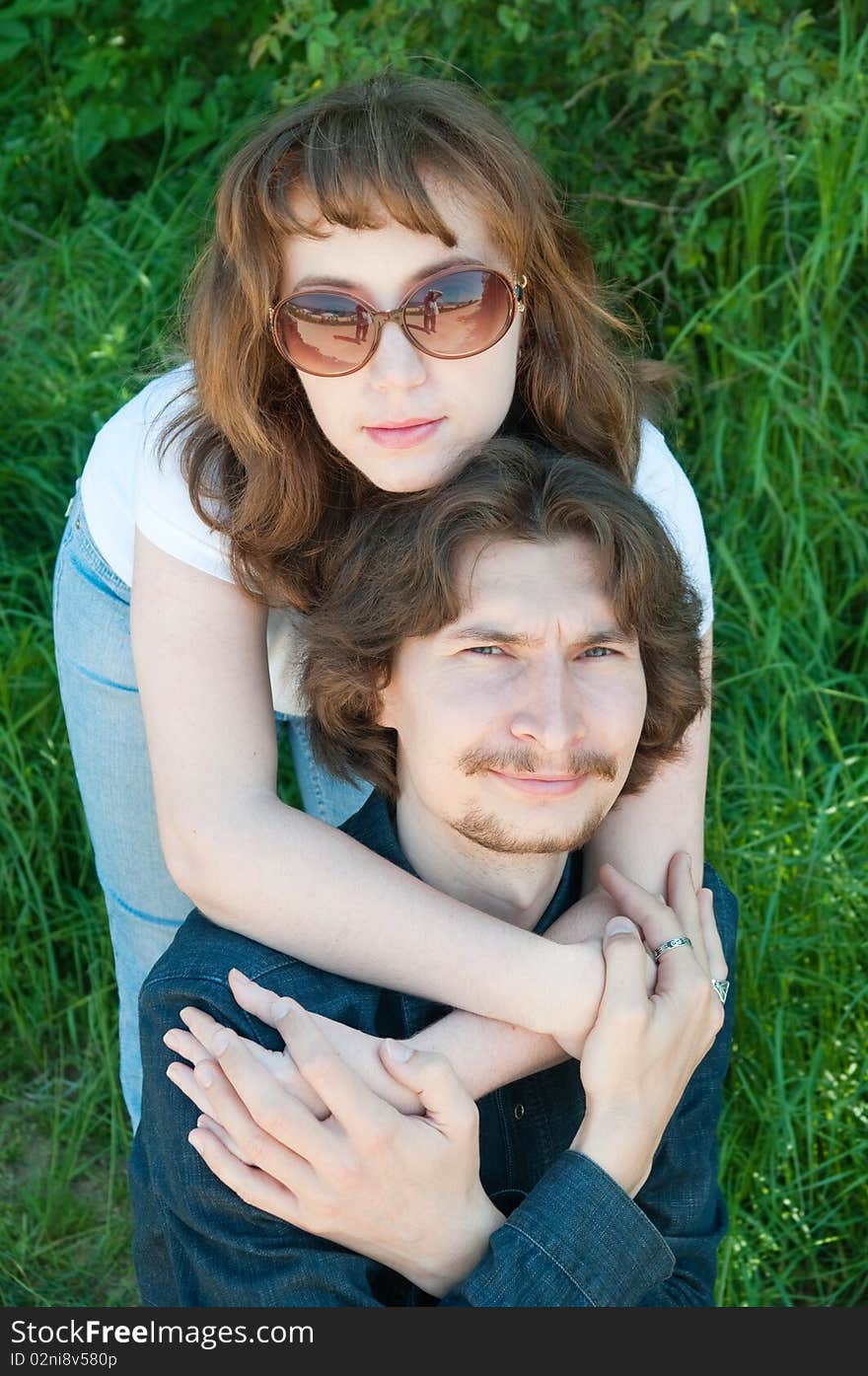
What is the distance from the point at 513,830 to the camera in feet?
7.25

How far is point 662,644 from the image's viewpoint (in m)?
2.40

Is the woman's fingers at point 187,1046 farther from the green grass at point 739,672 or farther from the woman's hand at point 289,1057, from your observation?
the green grass at point 739,672

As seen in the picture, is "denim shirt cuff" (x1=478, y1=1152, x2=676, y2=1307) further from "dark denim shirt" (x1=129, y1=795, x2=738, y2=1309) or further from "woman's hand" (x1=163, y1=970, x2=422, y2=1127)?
"woman's hand" (x1=163, y1=970, x2=422, y2=1127)

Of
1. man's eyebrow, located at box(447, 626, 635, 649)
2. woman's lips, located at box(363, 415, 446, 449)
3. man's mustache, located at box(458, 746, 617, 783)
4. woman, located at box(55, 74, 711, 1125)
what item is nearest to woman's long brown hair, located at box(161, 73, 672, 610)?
woman, located at box(55, 74, 711, 1125)

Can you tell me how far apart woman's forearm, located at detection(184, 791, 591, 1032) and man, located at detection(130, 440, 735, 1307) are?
5 cm

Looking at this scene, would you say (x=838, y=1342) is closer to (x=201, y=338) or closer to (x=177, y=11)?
(x=201, y=338)

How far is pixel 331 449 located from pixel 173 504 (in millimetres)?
277

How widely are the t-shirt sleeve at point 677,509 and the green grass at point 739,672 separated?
693mm

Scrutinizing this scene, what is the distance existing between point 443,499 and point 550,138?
2.21 metres

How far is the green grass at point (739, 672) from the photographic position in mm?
3125

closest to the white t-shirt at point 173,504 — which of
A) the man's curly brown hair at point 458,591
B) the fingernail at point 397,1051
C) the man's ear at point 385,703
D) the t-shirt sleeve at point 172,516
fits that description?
the t-shirt sleeve at point 172,516

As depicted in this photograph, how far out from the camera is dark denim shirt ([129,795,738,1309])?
6.58 ft

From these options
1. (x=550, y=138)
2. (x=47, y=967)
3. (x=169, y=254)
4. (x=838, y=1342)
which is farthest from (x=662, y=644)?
(x=169, y=254)

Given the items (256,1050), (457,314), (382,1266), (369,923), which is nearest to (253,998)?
(256,1050)
